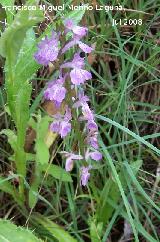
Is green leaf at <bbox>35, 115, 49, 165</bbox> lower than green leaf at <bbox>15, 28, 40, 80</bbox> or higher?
lower

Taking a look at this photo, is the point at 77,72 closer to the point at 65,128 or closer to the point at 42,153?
the point at 65,128

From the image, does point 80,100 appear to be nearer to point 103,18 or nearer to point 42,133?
point 42,133

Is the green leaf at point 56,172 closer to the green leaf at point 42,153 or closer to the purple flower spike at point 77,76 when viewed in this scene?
the green leaf at point 42,153

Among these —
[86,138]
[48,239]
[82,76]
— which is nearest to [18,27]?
[82,76]

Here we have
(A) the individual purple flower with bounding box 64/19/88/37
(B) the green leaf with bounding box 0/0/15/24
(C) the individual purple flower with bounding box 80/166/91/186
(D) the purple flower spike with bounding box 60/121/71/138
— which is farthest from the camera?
(B) the green leaf with bounding box 0/0/15/24

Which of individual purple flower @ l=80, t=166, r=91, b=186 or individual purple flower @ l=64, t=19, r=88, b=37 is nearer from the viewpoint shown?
individual purple flower @ l=64, t=19, r=88, b=37

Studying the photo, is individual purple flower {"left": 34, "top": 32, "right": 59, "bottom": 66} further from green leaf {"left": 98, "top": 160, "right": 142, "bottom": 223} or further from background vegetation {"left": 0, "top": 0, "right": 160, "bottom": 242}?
green leaf {"left": 98, "top": 160, "right": 142, "bottom": 223}

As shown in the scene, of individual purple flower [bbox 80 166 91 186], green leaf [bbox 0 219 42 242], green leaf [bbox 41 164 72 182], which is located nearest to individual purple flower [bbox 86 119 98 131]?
individual purple flower [bbox 80 166 91 186]

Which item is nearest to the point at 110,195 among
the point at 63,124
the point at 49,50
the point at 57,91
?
the point at 63,124
